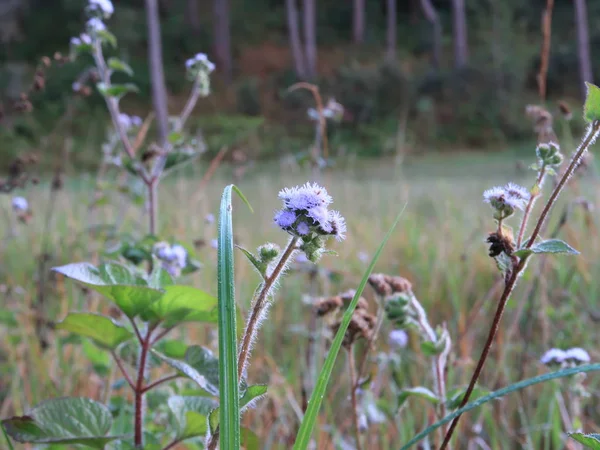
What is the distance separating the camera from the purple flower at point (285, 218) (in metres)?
0.51

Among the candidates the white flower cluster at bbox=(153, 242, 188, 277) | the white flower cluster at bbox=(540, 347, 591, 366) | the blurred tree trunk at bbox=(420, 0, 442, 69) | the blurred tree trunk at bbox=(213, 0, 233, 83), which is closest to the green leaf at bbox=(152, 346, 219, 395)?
the white flower cluster at bbox=(153, 242, 188, 277)

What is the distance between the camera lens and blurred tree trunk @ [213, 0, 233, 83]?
15.7 meters

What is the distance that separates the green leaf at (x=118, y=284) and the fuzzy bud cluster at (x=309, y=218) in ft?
0.68

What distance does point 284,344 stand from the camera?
2.04 meters

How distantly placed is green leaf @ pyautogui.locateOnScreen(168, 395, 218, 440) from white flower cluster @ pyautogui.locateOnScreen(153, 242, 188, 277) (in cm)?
22

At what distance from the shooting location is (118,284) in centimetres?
67

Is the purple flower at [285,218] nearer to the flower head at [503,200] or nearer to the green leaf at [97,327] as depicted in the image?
the flower head at [503,200]

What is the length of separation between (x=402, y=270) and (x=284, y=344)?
70 cm

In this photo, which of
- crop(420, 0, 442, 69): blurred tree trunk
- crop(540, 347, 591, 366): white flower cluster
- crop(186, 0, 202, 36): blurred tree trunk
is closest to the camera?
crop(540, 347, 591, 366): white flower cluster

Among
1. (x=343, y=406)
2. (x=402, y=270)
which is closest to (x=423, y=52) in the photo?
(x=402, y=270)

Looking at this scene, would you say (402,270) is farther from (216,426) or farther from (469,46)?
(469,46)

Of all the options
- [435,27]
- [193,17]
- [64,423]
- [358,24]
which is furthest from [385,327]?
[193,17]

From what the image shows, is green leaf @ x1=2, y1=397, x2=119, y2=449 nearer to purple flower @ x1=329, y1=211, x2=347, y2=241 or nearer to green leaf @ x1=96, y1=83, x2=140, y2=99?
purple flower @ x1=329, y1=211, x2=347, y2=241

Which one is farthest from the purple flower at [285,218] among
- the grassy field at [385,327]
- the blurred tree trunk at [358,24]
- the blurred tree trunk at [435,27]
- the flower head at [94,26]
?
the blurred tree trunk at [358,24]
